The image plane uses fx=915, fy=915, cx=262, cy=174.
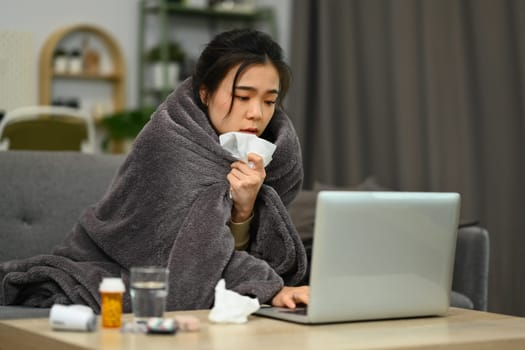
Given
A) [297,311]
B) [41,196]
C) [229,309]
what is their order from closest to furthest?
[229,309] → [297,311] → [41,196]

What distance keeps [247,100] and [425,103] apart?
2.39 meters

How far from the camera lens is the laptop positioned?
1.52m

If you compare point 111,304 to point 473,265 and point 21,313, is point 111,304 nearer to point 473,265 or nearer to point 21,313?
point 21,313

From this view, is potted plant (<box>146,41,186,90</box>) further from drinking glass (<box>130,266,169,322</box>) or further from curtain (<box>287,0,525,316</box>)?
drinking glass (<box>130,266,169,322</box>)

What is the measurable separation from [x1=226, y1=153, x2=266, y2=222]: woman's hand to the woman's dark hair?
0.21m

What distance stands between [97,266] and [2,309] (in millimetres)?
233

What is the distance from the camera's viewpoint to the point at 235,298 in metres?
1.54

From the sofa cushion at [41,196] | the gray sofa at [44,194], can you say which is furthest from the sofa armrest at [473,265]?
the sofa cushion at [41,196]

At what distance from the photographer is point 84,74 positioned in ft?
18.0

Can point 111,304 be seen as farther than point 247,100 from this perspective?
No

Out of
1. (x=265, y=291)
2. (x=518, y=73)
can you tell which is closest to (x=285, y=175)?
(x=265, y=291)

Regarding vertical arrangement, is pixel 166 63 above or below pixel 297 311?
above

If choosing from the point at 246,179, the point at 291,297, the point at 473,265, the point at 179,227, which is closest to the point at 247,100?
the point at 246,179

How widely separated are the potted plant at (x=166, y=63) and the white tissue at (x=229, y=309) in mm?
4113
